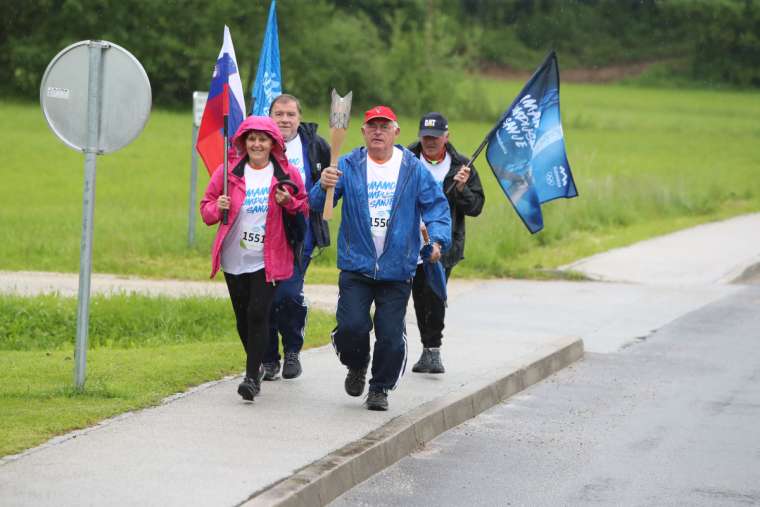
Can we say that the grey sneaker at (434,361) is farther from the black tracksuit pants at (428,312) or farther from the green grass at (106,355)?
the green grass at (106,355)

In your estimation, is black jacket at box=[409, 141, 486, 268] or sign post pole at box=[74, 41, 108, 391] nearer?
sign post pole at box=[74, 41, 108, 391]

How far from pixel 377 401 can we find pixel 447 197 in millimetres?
1867

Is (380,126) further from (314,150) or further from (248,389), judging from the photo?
(248,389)

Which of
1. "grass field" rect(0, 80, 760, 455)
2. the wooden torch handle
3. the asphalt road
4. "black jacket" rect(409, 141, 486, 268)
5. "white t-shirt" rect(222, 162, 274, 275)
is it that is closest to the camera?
the asphalt road

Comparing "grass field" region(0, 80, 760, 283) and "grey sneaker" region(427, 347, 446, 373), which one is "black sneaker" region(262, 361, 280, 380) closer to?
"grey sneaker" region(427, 347, 446, 373)

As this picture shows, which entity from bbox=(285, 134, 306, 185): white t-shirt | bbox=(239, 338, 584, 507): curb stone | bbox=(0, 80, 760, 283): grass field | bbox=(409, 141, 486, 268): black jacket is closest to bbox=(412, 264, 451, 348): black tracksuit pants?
bbox=(409, 141, 486, 268): black jacket

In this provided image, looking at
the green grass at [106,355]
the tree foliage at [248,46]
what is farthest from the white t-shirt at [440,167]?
the tree foliage at [248,46]

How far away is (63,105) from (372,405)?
255 cm

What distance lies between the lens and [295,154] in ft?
33.0

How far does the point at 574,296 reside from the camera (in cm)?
1650

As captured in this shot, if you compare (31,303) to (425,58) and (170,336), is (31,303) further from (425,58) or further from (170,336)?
(425,58)

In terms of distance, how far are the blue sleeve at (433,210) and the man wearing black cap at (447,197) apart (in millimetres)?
1008

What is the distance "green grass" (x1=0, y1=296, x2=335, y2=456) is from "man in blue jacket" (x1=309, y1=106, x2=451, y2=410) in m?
1.26

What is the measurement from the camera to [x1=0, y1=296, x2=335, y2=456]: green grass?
853 centimetres
